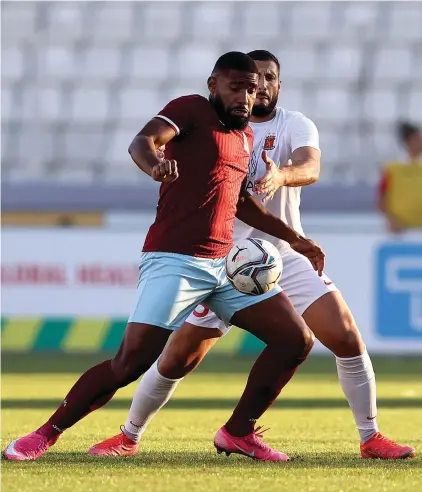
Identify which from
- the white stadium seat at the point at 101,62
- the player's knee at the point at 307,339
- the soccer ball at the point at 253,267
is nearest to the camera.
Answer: the soccer ball at the point at 253,267

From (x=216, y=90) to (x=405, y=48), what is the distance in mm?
16135

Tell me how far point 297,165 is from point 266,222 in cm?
34

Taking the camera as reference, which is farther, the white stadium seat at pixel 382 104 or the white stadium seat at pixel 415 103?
the white stadium seat at pixel 415 103

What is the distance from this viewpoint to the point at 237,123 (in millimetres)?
5961

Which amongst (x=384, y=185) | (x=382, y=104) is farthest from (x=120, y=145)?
(x=384, y=185)

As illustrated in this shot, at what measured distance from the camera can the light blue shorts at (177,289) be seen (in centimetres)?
584

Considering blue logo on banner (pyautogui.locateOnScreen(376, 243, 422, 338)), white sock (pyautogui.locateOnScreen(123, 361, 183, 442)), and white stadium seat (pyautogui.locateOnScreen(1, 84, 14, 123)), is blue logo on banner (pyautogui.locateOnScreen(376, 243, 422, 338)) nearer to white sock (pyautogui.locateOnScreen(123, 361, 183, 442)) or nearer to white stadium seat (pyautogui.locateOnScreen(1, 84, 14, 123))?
white sock (pyautogui.locateOnScreen(123, 361, 183, 442))

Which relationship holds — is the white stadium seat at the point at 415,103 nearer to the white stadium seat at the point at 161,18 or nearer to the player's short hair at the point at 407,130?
the white stadium seat at the point at 161,18

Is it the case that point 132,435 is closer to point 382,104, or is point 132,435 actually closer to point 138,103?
point 138,103

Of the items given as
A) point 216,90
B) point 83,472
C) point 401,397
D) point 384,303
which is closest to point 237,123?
point 216,90

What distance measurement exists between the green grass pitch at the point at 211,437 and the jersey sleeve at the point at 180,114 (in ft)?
5.35

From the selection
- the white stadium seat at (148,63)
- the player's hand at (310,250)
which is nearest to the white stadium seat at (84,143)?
the white stadium seat at (148,63)

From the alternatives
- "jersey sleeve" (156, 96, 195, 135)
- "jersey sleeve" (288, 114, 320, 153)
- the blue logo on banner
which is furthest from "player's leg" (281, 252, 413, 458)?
the blue logo on banner

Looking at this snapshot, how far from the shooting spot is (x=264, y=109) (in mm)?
6617
